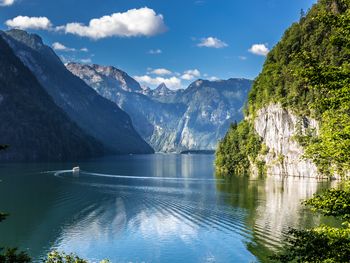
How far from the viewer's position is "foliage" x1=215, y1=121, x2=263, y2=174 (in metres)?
153

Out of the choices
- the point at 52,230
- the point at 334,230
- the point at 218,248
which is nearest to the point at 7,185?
the point at 52,230

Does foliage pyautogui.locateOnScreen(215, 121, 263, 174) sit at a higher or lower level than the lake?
higher

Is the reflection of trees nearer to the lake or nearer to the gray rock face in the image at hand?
the lake

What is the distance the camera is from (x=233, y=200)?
274 feet

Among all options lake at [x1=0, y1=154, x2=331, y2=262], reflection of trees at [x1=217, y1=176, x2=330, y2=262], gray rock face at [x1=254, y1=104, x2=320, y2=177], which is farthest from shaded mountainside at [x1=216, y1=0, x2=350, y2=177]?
lake at [x1=0, y1=154, x2=331, y2=262]

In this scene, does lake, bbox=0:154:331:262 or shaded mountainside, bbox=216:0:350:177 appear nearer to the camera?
lake, bbox=0:154:331:262

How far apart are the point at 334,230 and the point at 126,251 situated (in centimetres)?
3618

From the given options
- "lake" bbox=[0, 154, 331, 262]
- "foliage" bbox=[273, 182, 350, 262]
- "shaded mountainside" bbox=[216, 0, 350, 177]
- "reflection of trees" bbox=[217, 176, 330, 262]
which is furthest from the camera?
"shaded mountainside" bbox=[216, 0, 350, 177]

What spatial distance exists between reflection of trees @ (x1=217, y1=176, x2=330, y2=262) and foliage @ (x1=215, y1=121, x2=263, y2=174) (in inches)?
1249

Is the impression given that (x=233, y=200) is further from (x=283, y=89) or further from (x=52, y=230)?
(x=283, y=89)

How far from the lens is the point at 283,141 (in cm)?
13862

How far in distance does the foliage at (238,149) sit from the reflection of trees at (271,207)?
104ft

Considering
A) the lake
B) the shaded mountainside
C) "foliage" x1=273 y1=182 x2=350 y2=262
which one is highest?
the shaded mountainside

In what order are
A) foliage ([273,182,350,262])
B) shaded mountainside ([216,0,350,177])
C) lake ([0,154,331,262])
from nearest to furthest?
1. foliage ([273,182,350,262])
2. lake ([0,154,331,262])
3. shaded mountainside ([216,0,350,177])
